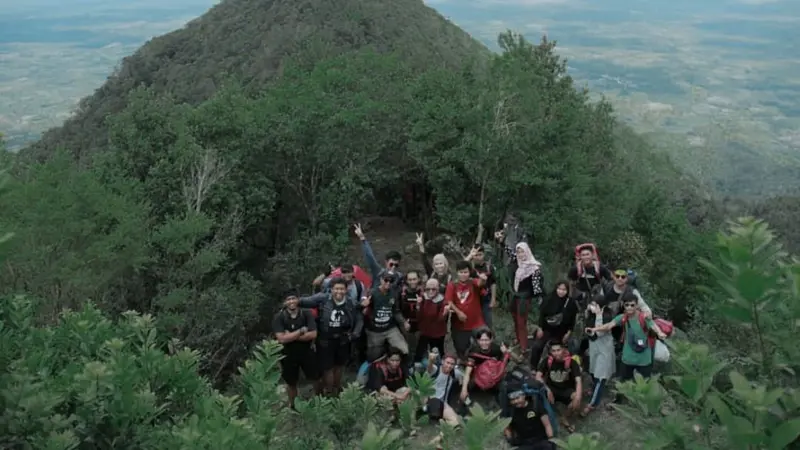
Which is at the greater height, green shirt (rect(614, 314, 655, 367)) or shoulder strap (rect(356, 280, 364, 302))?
shoulder strap (rect(356, 280, 364, 302))

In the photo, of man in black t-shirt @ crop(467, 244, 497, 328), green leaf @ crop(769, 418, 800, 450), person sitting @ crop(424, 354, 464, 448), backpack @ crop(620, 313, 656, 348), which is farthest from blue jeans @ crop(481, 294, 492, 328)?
green leaf @ crop(769, 418, 800, 450)

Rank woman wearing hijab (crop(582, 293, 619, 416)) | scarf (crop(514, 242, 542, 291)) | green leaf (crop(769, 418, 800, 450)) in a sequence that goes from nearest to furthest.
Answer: green leaf (crop(769, 418, 800, 450)) → woman wearing hijab (crop(582, 293, 619, 416)) → scarf (crop(514, 242, 542, 291))

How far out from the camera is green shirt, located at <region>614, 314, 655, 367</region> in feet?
26.6

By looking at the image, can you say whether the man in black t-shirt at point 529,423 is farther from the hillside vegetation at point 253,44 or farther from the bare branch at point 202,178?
the hillside vegetation at point 253,44

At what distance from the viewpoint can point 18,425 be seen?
10.8 ft

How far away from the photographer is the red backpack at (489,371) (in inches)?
343

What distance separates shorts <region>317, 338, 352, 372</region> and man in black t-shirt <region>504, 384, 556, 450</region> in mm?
2609

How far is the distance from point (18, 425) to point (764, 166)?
114055mm

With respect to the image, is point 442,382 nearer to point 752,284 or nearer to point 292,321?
point 292,321

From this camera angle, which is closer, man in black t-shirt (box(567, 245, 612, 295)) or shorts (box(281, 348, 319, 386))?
shorts (box(281, 348, 319, 386))

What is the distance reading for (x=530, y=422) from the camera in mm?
7164

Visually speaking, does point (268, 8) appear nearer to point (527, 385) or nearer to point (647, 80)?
point (527, 385)

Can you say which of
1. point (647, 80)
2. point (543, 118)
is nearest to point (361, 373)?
point (543, 118)

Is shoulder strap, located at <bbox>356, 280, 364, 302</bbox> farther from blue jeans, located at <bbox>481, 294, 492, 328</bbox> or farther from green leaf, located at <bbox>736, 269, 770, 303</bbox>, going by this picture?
green leaf, located at <bbox>736, 269, 770, 303</bbox>
